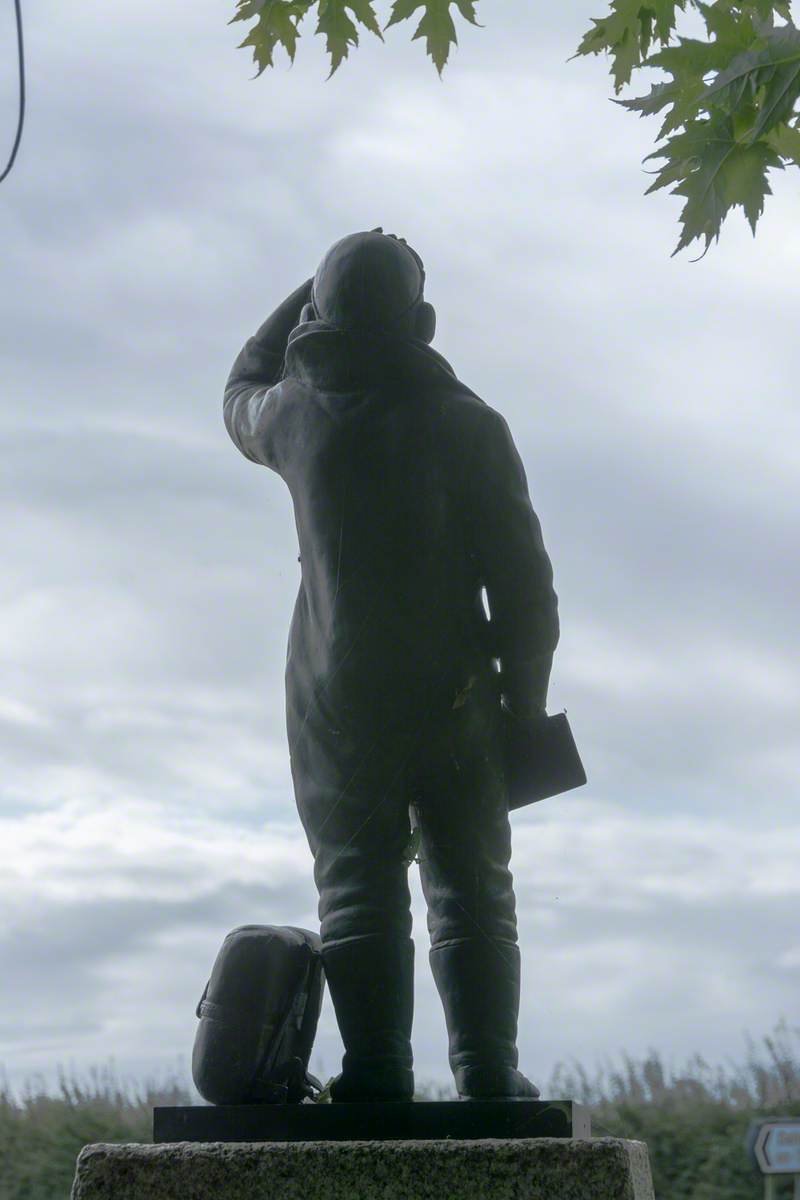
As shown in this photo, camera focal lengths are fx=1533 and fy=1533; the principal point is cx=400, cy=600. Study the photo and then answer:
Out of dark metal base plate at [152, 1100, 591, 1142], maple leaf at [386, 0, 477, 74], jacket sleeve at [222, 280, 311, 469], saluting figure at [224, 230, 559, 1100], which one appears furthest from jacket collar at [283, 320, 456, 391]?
dark metal base plate at [152, 1100, 591, 1142]

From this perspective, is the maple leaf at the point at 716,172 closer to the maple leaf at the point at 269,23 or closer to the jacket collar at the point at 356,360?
the jacket collar at the point at 356,360

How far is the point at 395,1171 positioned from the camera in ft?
10.3

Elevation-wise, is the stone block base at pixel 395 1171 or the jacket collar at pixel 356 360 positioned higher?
the jacket collar at pixel 356 360

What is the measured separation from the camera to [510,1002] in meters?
3.56

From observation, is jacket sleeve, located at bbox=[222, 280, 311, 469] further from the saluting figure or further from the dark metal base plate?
the dark metal base plate

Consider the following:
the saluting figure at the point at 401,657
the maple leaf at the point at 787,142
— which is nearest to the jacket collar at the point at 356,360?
the saluting figure at the point at 401,657

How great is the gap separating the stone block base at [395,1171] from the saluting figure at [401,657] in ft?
0.85

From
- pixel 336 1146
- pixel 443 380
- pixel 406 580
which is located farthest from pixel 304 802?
pixel 443 380

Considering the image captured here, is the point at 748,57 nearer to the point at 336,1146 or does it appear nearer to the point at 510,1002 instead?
the point at 510,1002

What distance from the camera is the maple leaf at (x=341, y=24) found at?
4.91 meters

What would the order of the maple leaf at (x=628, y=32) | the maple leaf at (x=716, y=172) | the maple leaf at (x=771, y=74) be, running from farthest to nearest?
the maple leaf at (x=628, y=32)
the maple leaf at (x=716, y=172)
the maple leaf at (x=771, y=74)

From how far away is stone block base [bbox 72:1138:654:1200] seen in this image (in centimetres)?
311

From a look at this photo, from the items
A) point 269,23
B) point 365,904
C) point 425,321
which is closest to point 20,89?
point 269,23

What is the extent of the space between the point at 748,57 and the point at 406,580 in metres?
1.49
